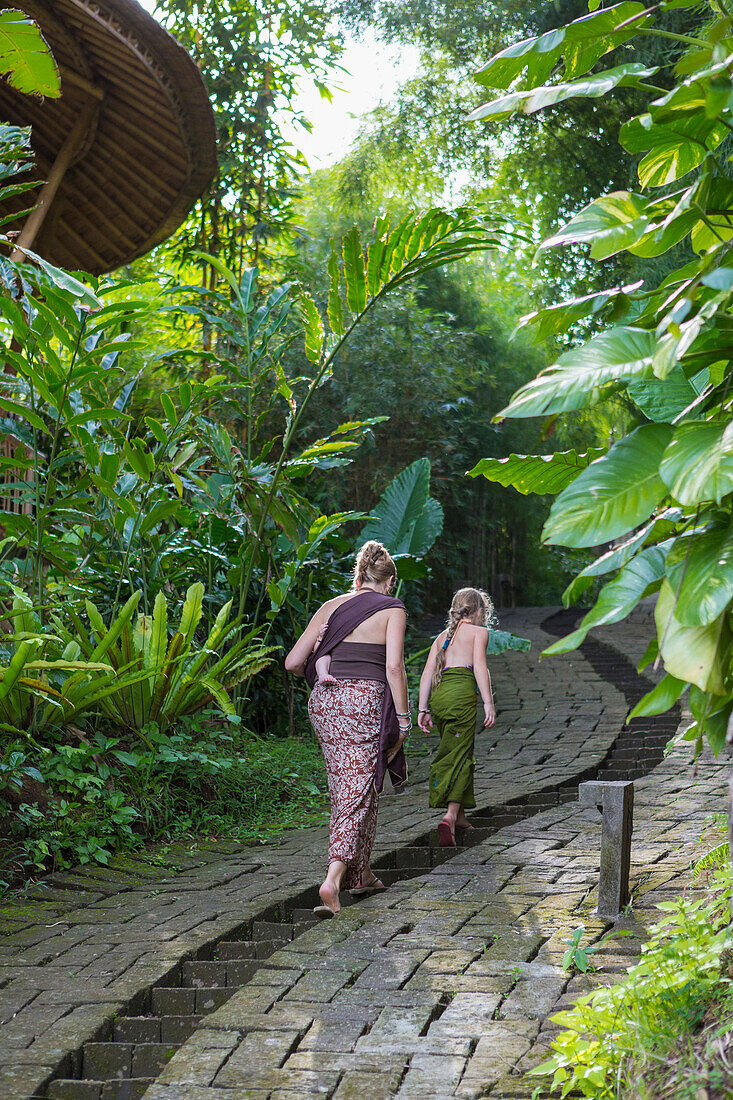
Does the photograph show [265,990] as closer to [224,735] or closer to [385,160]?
[224,735]

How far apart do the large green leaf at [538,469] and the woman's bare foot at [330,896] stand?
220 centimetres

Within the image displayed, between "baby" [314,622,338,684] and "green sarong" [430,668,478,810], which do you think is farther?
"green sarong" [430,668,478,810]

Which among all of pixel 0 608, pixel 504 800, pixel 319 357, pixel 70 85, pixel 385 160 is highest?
pixel 385 160

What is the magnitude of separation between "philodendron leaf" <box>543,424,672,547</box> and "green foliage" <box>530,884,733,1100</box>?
1196 millimetres

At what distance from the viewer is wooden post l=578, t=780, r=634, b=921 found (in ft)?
12.0

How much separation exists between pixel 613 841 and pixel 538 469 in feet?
6.25

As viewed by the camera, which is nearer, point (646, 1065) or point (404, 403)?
point (646, 1065)

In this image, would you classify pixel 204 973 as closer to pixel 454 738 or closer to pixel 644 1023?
pixel 644 1023

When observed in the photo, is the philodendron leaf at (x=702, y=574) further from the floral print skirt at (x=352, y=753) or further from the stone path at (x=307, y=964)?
the floral print skirt at (x=352, y=753)

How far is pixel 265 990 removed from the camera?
3.07 metres

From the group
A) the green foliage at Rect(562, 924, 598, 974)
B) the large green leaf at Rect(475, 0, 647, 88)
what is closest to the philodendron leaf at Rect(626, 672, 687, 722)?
the large green leaf at Rect(475, 0, 647, 88)

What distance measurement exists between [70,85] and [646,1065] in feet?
21.8

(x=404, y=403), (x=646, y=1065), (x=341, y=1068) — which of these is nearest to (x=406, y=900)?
(x=341, y=1068)

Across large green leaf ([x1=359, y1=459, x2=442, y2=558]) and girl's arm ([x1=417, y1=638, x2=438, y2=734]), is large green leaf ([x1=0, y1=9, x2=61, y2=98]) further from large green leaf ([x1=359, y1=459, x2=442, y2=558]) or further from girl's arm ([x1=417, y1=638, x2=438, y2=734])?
large green leaf ([x1=359, y1=459, x2=442, y2=558])
